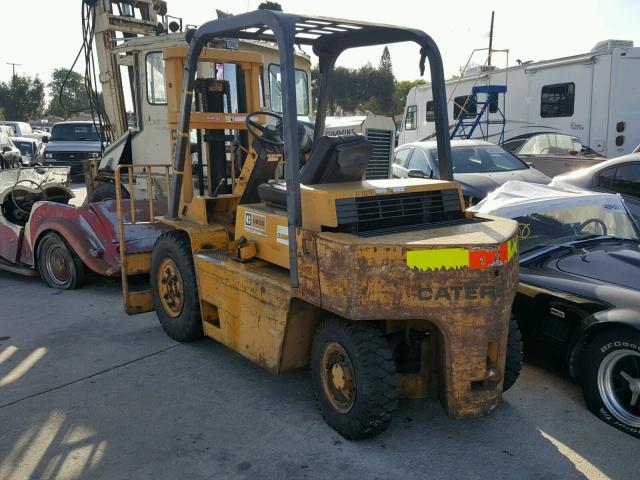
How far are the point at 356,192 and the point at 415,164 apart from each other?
6.53 metres

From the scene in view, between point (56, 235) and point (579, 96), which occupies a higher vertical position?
point (579, 96)

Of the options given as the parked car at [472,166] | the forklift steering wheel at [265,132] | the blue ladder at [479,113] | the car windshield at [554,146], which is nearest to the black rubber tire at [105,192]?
the parked car at [472,166]

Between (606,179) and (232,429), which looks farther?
(606,179)

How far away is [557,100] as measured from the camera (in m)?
14.8

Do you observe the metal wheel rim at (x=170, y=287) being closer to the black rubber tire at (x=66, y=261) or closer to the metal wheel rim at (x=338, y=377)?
the metal wheel rim at (x=338, y=377)

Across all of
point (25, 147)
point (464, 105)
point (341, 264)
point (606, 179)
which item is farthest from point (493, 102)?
point (25, 147)

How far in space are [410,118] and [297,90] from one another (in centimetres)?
1060

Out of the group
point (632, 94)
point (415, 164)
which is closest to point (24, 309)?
point (415, 164)

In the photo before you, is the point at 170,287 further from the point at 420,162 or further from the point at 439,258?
the point at 420,162

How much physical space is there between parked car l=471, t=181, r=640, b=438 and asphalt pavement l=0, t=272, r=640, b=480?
256 mm

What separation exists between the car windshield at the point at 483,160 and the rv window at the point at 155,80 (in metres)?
4.35

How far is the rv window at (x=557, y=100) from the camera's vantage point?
1437cm

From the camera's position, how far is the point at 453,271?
326cm

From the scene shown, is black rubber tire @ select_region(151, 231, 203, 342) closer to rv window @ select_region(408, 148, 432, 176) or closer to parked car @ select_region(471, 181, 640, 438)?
parked car @ select_region(471, 181, 640, 438)
